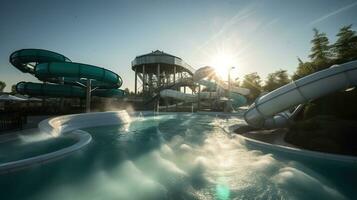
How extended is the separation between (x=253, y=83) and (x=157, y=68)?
43.9m

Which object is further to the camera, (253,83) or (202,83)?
(253,83)

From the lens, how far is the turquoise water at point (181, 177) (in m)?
4.88

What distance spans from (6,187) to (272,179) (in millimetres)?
7076

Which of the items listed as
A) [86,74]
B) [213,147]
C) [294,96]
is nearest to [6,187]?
[213,147]

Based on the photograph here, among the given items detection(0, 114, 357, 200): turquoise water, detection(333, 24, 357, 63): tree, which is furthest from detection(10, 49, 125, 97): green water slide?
detection(333, 24, 357, 63): tree

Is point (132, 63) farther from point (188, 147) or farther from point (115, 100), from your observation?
point (188, 147)

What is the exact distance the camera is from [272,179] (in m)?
5.83

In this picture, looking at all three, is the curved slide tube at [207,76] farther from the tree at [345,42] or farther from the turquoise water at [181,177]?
the turquoise water at [181,177]

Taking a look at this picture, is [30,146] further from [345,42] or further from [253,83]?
[253,83]

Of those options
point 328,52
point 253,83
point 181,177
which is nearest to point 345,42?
point 328,52

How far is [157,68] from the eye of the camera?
4431 cm

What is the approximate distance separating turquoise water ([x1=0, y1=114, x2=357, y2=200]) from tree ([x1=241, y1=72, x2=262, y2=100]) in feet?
197

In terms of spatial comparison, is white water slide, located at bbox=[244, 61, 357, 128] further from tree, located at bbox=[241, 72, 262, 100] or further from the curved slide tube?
tree, located at bbox=[241, 72, 262, 100]

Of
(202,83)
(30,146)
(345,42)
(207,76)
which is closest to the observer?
(30,146)
